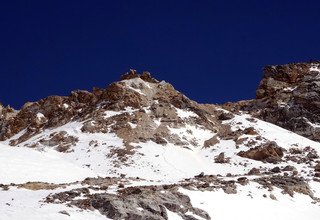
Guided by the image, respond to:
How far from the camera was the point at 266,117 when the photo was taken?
84.8 m

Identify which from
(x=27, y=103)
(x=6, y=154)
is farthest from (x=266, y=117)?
(x=6, y=154)

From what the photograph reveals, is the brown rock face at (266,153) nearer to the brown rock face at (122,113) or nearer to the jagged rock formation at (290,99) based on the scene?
the brown rock face at (122,113)

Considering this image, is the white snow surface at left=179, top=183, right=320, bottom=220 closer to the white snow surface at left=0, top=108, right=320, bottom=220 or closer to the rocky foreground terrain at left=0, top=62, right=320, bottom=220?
the white snow surface at left=0, top=108, right=320, bottom=220

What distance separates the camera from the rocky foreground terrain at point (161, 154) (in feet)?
91.9

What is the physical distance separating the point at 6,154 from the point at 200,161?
80.4ft

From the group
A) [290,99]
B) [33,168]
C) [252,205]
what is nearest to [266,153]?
[252,205]

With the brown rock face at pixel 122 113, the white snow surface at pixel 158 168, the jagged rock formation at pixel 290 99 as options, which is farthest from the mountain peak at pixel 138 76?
the jagged rock formation at pixel 290 99

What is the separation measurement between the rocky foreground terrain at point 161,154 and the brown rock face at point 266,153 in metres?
0.12

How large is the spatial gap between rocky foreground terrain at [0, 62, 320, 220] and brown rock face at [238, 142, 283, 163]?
12 cm

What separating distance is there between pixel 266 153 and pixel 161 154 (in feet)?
40.8

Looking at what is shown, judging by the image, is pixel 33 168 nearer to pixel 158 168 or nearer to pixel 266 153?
pixel 158 168

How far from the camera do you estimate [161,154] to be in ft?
190

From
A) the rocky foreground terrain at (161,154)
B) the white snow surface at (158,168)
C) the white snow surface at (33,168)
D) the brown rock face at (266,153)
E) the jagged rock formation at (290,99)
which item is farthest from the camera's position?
the jagged rock formation at (290,99)

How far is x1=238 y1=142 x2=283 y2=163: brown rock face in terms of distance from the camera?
5878cm
